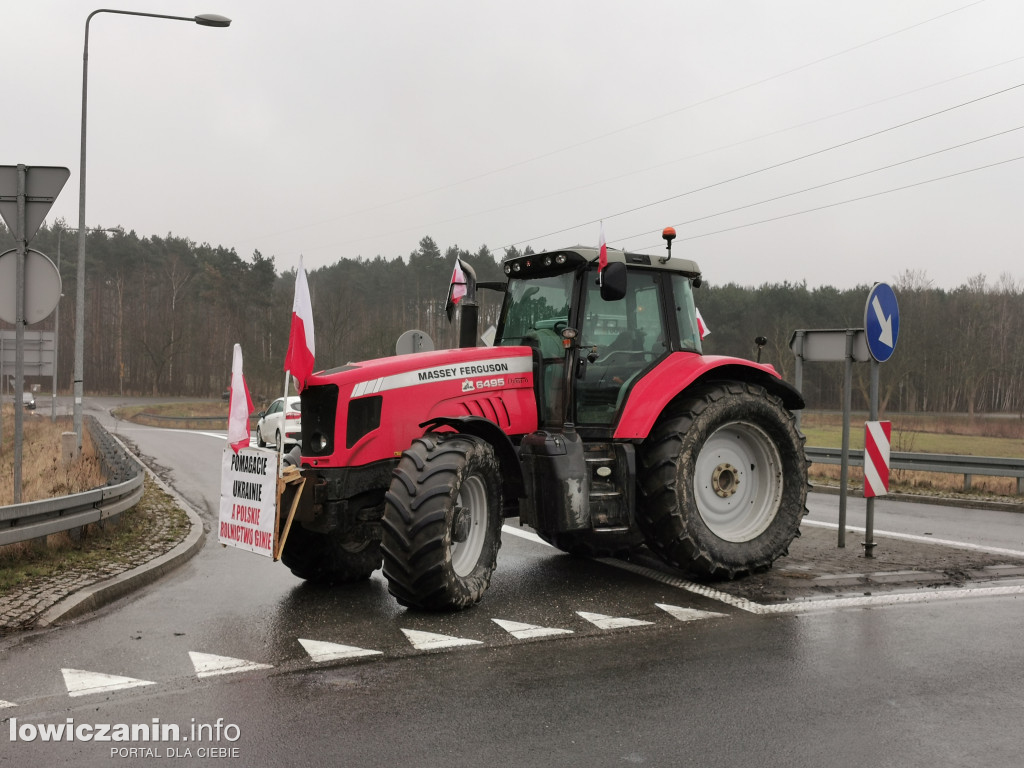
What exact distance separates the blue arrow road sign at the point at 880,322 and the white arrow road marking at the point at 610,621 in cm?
435

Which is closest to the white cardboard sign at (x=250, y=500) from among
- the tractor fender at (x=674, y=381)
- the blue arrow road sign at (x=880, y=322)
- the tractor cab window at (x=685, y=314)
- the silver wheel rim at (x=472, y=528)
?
the silver wheel rim at (x=472, y=528)

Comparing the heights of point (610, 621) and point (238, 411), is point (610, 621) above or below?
below

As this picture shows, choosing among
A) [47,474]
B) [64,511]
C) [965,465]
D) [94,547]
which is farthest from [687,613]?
[965,465]

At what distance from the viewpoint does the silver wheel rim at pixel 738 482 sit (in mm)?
7730

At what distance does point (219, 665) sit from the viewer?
16.8ft

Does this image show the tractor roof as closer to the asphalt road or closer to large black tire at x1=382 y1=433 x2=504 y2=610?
large black tire at x1=382 y1=433 x2=504 y2=610

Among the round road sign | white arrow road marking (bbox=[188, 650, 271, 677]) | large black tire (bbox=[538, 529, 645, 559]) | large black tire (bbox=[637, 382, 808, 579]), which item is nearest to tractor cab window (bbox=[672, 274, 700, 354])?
large black tire (bbox=[637, 382, 808, 579])

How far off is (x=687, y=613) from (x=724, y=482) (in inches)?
68.5

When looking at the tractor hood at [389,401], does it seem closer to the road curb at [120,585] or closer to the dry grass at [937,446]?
the road curb at [120,585]

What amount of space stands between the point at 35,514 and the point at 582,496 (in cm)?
450

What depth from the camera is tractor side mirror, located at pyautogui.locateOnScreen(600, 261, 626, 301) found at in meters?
6.78

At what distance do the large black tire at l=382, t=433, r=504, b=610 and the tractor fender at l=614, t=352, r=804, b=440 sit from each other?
1283 millimetres

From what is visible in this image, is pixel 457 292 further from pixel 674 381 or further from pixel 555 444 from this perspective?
pixel 674 381

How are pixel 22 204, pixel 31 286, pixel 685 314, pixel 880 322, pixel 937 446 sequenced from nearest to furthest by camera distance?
pixel 685 314 < pixel 22 204 < pixel 31 286 < pixel 880 322 < pixel 937 446
